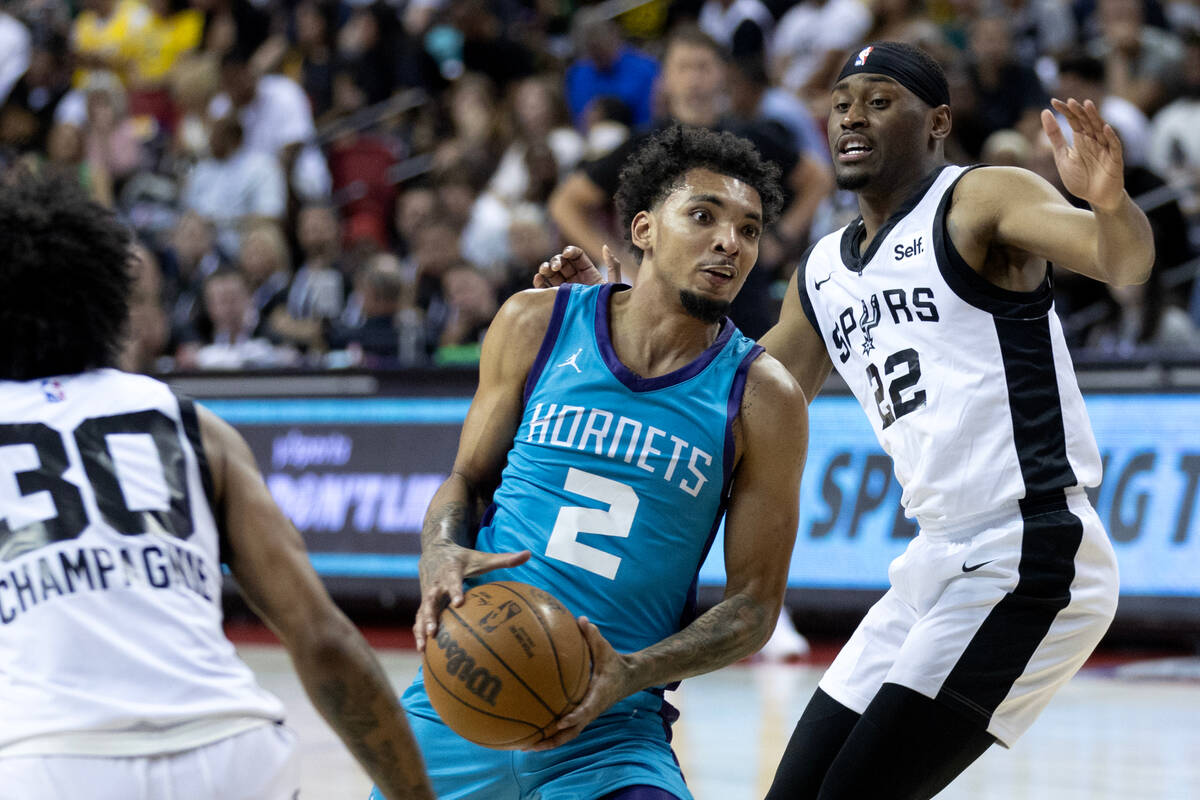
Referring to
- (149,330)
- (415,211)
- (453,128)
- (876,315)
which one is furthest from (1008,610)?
(453,128)

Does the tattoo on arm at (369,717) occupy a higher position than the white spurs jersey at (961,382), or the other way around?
the white spurs jersey at (961,382)

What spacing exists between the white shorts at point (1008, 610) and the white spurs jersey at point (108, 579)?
1.59m

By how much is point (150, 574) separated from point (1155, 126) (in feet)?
30.6

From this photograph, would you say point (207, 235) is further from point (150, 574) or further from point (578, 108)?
point (150, 574)

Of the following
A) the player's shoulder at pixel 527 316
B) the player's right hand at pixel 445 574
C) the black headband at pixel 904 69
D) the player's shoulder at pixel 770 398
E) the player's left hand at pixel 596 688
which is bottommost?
the player's left hand at pixel 596 688

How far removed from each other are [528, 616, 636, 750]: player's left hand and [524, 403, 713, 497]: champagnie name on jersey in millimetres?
462

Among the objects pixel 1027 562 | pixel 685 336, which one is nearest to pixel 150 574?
pixel 685 336

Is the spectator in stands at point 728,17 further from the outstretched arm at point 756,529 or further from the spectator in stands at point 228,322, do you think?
the outstretched arm at point 756,529

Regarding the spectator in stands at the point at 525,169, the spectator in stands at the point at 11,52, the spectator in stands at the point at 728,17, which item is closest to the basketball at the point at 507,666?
the spectator in stands at the point at 525,169

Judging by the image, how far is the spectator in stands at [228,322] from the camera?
10625 millimetres

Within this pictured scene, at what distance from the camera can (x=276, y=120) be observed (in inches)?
541

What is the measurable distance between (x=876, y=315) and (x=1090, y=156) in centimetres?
63

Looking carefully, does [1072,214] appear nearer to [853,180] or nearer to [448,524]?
[853,180]

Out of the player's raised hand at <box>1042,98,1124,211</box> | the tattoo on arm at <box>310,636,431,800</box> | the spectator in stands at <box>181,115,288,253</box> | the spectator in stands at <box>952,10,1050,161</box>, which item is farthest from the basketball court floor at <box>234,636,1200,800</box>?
the spectator in stands at <box>181,115,288,253</box>
